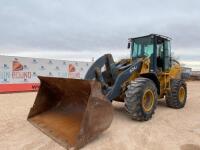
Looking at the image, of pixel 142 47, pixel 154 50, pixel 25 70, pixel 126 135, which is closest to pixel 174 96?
pixel 154 50

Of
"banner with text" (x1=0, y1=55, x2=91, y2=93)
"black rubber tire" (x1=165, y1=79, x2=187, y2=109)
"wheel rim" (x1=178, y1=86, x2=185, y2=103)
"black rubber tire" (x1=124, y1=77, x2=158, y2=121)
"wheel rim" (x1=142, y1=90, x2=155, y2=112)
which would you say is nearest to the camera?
"black rubber tire" (x1=124, y1=77, x2=158, y2=121)

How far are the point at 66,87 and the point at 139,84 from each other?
1.70m

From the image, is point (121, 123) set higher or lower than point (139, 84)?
lower

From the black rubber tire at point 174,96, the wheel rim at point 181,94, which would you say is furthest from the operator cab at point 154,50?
the wheel rim at point 181,94

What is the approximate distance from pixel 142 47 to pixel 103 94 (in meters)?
2.58

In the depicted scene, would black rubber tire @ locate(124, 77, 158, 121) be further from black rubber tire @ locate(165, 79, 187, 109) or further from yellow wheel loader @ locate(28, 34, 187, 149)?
black rubber tire @ locate(165, 79, 187, 109)

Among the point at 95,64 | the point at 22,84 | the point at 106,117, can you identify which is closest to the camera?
the point at 106,117

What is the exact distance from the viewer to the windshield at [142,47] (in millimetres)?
6992

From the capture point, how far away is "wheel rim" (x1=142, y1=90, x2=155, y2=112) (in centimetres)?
549

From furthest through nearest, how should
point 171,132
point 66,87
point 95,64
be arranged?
point 95,64, point 66,87, point 171,132

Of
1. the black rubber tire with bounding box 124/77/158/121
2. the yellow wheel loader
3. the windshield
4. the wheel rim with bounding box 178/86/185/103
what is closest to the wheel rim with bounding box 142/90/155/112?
the yellow wheel loader

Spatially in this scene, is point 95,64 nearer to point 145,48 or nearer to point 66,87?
point 66,87

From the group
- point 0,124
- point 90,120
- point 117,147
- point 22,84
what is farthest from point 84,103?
point 22,84

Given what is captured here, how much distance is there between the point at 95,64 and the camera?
19.8 ft
